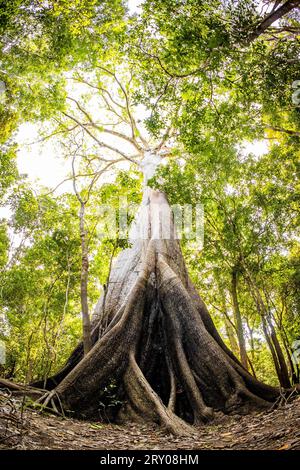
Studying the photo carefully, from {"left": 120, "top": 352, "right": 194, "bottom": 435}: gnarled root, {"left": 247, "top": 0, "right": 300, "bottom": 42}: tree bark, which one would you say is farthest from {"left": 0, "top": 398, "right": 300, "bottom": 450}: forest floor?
{"left": 247, "top": 0, "right": 300, "bottom": 42}: tree bark

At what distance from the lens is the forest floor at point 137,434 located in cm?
244

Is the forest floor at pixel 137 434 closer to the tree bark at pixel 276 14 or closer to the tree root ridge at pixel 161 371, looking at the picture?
the tree root ridge at pixel 161 371

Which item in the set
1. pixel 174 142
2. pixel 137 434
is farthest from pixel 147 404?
pixel 174 142

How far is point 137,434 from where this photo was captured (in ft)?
12.3

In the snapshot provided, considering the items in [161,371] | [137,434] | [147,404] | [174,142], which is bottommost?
[137,434]

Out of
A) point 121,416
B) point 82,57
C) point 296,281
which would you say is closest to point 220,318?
point 296,281

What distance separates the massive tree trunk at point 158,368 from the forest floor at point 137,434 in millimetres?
303

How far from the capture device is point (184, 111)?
5512 millimetres

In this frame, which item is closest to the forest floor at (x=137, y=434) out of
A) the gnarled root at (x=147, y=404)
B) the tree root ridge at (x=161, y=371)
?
the gnarled root at (x=147, y=404)

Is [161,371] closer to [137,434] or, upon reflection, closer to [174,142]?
[137,434]

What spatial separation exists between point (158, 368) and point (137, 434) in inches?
73.2
